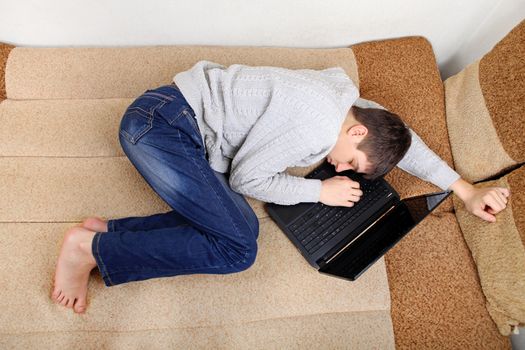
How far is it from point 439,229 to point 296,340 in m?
0.57

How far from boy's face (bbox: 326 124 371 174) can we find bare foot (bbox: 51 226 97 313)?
71cm

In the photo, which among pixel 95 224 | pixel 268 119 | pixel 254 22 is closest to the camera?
pixel 268 119

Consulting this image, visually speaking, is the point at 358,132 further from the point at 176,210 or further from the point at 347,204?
the point at 176,210

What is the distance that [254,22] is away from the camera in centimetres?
140

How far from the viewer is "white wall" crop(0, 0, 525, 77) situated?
1.32 m

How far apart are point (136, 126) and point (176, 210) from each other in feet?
0.80

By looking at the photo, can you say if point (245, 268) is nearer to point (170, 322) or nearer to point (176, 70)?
point (170, 322)

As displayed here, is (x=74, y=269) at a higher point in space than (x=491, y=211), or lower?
lower

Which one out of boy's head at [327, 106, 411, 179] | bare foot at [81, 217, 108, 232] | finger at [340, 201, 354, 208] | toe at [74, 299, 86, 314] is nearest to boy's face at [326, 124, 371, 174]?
boy's head at [327, 106, 411, 179]

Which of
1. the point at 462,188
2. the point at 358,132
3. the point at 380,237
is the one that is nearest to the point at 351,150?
the point at 358,132

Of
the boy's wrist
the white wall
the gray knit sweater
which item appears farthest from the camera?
the white wall

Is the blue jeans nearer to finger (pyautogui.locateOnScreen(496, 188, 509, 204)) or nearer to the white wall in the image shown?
the white wall

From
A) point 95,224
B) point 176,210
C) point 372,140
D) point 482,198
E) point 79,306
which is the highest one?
point 372,140

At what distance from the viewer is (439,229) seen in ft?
4.12
